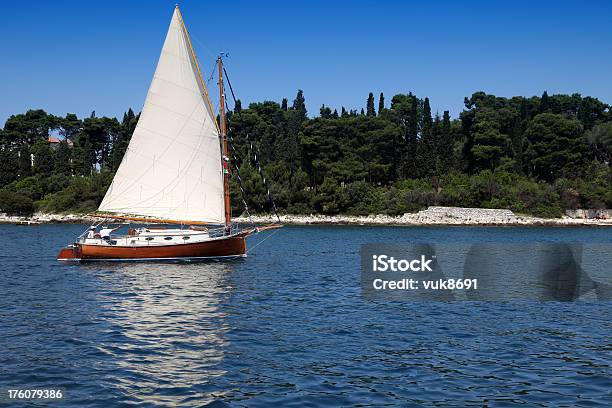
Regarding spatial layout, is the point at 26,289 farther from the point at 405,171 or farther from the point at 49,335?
the point at 405,171

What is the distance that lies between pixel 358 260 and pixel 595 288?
55.5 feet

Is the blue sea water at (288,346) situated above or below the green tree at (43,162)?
below

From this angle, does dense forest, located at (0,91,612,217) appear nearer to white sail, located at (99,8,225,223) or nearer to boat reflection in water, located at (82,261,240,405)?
white sail, located at (99,8,225,223)

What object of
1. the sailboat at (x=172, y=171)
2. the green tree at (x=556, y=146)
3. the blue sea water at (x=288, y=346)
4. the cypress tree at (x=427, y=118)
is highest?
the cypress tree at (x=427, y=118)

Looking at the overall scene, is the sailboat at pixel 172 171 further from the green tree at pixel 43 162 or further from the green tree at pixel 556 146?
the green tree at pixel 43 162

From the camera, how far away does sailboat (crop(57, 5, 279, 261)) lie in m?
39.2

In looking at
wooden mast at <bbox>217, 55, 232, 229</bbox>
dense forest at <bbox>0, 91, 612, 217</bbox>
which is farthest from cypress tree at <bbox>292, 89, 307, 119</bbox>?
wooden mast at <bbox>217, 55, 232, 229</bbox>

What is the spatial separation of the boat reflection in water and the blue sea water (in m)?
0.06

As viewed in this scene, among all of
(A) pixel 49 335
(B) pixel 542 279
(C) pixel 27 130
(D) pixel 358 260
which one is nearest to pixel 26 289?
(A) pixel 49 335

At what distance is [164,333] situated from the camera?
1972cm

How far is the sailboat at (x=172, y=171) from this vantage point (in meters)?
39.2

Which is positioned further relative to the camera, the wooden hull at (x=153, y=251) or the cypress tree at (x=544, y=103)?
the cypress tree at (x=544, y=103)

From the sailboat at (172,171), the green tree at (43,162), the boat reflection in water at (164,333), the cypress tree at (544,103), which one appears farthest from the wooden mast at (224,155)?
the cypress tree at (544,103)

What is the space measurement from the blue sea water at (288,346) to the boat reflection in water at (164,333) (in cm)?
6
